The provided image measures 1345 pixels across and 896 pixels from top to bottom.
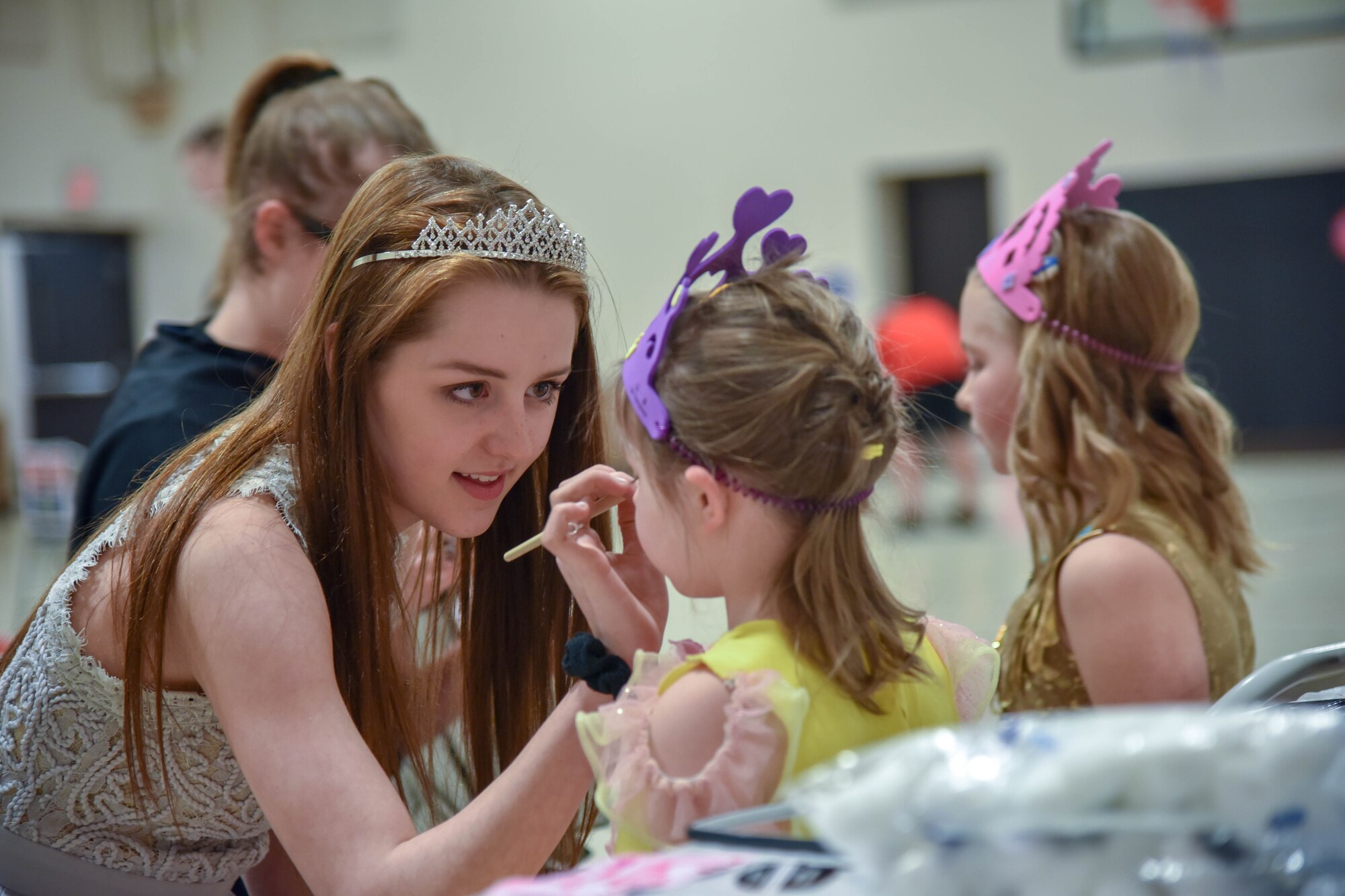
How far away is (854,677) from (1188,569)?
29.0 inches

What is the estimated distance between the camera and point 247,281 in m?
2.28

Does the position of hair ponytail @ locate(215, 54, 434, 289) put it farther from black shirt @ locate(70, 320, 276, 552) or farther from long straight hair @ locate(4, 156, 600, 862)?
long straight hair @ locate(4, 156, 600, 862)

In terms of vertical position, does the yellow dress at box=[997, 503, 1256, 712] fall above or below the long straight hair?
below

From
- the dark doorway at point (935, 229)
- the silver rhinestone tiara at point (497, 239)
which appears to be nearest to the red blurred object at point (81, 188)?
the dark doorway at point (935, 229)

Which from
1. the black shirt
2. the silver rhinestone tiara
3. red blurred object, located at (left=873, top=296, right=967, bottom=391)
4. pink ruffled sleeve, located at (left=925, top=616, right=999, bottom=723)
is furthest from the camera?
red blurred object, located at (left=873, top=296, right=967, bottom=391)

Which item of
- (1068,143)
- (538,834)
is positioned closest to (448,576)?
(538,834)

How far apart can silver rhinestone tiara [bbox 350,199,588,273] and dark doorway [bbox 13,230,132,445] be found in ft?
34.7

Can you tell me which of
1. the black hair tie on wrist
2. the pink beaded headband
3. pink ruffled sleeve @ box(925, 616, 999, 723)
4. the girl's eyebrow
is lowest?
pink ruffled sleeve @ box(925, 616, 999, 723)

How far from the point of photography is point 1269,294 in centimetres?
912

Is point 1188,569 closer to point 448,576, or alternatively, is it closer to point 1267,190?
point 448,576

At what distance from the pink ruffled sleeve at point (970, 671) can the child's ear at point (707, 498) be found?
235 mm

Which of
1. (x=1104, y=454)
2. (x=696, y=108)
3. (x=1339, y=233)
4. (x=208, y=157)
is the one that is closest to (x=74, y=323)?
(x=696, y=108)

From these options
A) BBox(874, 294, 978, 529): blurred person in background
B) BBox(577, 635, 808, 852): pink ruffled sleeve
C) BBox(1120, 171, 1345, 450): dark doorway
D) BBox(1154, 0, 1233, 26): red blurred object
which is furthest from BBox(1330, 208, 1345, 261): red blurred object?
BBox(577, 635, 808, 852): pink ruffled sleeve

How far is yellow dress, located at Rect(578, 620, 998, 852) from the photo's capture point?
95 cm
